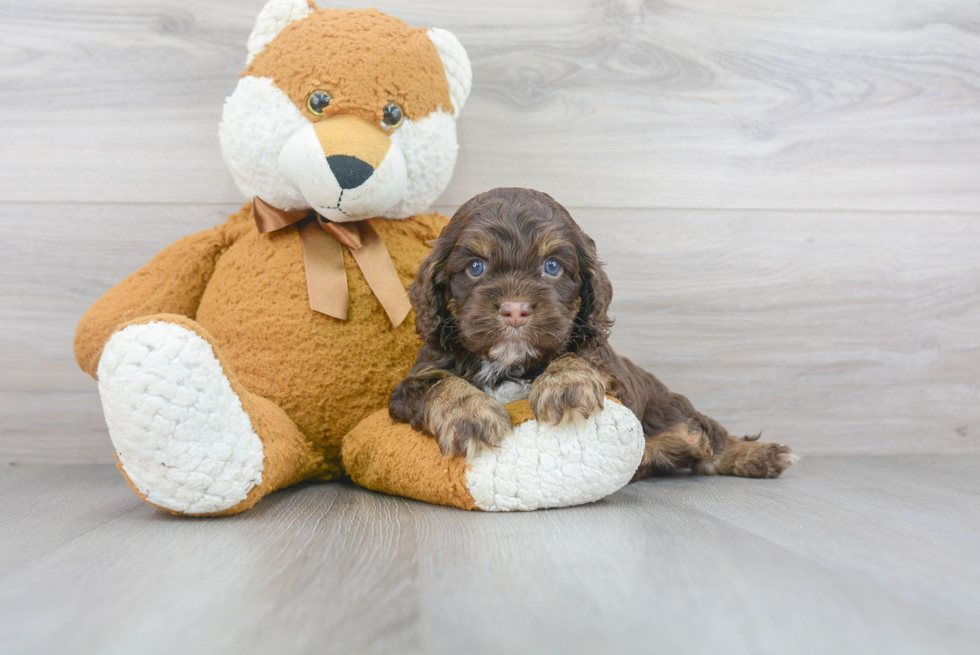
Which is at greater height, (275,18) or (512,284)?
(275,18)

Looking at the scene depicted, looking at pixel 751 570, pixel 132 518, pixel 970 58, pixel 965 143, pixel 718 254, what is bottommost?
pixel 132 518

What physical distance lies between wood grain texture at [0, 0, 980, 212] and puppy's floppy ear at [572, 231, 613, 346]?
Answer: 0.96 metres

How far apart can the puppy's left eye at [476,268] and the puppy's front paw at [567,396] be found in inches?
12.2

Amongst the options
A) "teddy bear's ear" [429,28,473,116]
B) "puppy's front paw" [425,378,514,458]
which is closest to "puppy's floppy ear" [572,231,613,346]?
"puppy's front paw" [425,378,514,458]

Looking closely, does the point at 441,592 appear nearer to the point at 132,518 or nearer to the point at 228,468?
the point at 228,468

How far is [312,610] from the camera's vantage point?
3.51ft

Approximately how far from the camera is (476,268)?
5.84ft

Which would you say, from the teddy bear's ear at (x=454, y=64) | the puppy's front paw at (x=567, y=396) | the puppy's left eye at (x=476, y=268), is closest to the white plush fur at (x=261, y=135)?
the teddy bear's ear at (x=454, y=64)

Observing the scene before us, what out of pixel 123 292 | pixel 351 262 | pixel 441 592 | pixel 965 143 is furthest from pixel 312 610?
pixel 965 143

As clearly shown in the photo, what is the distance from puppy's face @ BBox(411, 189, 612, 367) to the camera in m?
1.68

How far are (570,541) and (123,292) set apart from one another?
1.54 metres

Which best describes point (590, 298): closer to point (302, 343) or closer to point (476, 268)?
point (476, 268)

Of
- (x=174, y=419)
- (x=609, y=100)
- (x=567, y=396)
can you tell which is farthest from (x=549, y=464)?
(x=609, y=100)

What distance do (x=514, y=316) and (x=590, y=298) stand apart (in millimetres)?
314
